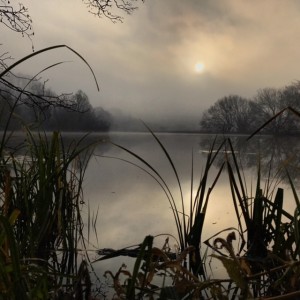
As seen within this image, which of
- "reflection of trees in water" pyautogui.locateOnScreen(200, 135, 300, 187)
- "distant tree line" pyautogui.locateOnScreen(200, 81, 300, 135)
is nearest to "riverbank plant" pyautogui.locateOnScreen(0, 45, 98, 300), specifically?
"reflection of trees in water" pyautogui.locateOnScreen(200, 135, 300, 187)

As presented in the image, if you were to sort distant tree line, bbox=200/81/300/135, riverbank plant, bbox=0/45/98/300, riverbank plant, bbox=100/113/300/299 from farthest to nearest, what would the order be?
distant tree line, bbox=200/81/300/135 → riverbank plant, bbox=100/113/300/299 → riverbank plant, bbox=0/45/98/300

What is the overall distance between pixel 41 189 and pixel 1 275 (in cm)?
58

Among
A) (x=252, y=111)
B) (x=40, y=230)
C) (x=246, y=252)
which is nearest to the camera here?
(x=40, y=230)

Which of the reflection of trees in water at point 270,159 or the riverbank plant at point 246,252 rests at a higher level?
the reflection of trees in water at point 270,159

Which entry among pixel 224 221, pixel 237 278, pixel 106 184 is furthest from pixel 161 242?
pixel 106 184

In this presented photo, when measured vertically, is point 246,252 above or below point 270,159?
below

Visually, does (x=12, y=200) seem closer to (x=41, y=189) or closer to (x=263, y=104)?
(x=41, y=189)

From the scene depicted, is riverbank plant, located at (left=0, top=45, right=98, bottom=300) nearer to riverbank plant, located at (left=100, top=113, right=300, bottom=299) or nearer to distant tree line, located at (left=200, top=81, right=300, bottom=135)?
riverbank plant, located at (left=100, top=113, right=300, bottom=299)

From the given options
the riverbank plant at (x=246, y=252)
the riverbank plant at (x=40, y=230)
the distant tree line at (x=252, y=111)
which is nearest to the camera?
the riverbank plant at (x=40, y=230)

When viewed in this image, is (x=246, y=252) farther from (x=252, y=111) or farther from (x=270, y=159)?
(x=252, y=111)

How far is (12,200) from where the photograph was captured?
1811mm

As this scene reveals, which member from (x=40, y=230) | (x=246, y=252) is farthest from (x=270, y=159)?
(x=40, y=230)

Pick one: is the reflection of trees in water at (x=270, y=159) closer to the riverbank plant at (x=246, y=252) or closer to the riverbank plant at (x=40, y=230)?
the riverbank plant at (x=246, y=252)

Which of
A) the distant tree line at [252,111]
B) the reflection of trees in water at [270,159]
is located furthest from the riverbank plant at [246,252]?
the distant tree line at [252,111]
